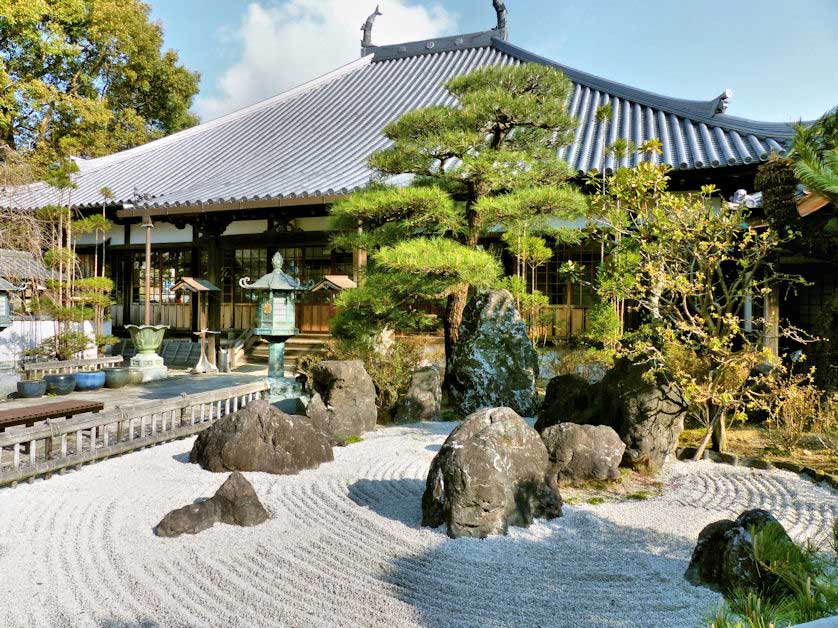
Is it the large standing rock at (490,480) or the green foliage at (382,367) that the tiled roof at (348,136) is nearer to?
the green foliage at (382,367)

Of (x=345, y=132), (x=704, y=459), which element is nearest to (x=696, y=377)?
(x=704, y=459)

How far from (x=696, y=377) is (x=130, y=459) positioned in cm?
558

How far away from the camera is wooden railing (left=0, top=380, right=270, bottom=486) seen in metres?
4.75

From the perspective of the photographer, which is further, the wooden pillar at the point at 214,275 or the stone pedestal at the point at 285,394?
the wooden pillar at the point at 214,275

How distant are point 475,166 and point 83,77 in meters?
18.6

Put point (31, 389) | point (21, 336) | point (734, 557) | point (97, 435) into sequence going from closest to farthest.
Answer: point (734, 557) → point (97, 435) → point (31, 389) → point (21, 336)

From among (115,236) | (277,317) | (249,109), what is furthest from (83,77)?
(277,317)

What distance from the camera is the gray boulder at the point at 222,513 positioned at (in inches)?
145

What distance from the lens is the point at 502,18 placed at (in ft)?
57.0

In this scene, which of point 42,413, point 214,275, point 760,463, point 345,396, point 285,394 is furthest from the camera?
point 214,275

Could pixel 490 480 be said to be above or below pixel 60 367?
below

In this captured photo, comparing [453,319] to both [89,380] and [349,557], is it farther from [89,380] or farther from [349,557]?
[89,380]

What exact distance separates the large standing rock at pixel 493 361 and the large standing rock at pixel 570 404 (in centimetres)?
114

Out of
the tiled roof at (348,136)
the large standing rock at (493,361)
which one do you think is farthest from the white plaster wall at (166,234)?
the large standing rock at (493,361)
